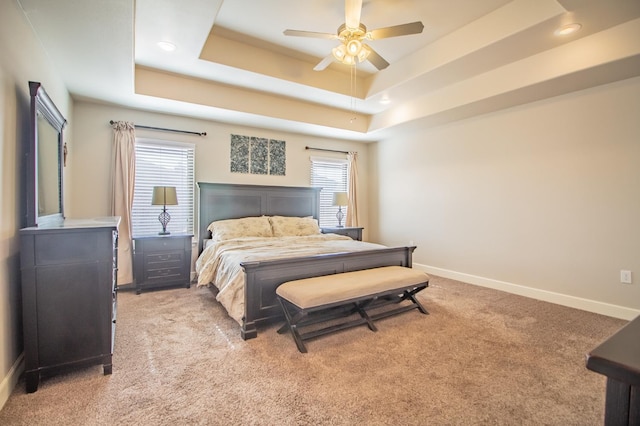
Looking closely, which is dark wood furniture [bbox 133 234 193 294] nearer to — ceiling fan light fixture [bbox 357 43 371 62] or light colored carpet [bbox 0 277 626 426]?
light colored carpet [bbox 0 277 626 426]

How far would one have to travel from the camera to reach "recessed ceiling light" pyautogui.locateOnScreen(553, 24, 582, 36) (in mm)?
2686

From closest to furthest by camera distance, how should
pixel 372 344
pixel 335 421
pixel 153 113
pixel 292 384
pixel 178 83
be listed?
1. pixel 335 421
2. pixel 292 384
3. pixel 372 344
4. pixel 178 83
5. pixel 153 113

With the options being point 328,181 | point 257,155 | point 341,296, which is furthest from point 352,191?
point 341,296

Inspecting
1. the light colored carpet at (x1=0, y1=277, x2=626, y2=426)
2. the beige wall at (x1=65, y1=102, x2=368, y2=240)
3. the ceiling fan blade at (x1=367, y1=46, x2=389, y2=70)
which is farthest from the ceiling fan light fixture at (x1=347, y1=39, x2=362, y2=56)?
the beige wall at (x1=65, y1=102, x2=368, y2=240)

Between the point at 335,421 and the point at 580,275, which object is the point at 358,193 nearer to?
the point at 580,275

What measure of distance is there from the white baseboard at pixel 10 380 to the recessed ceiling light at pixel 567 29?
489 centimetres

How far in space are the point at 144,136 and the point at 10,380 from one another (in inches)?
127

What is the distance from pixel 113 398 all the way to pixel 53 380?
52 cm

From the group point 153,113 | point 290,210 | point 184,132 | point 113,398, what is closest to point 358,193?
point 290,210

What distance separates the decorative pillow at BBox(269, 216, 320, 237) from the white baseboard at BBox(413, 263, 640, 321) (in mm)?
2229

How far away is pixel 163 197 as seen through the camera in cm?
397

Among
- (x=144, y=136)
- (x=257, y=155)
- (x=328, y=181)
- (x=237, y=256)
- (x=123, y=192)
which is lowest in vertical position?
(x=237, y=256)

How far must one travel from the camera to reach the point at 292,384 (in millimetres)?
1959

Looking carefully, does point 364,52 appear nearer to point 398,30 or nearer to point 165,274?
point 398,30
